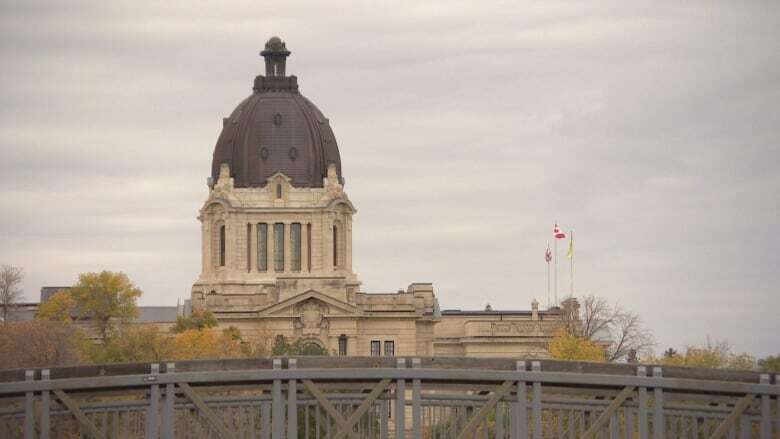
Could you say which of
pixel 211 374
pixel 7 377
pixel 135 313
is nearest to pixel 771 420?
pixel 211 374

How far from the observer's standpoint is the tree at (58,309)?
19325 centimetres

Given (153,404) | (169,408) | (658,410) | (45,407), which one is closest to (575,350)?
(658,410)

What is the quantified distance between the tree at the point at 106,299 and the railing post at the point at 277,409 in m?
124

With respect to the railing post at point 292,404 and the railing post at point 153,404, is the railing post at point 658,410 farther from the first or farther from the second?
the railing post at point 153,404

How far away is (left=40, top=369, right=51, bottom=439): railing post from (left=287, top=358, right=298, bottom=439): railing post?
5.38m

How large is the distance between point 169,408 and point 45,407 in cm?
277

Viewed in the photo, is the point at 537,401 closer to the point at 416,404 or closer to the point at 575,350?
the point at 416,404

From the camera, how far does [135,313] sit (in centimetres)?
19625

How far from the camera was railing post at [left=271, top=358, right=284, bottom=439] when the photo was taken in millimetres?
69875

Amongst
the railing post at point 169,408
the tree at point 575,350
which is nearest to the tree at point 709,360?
the tree at point 575,350

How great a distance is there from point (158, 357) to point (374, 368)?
81365mm

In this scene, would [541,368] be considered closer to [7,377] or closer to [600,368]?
[600,368]

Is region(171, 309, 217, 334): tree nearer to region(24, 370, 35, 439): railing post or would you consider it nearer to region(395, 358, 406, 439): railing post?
region(395, 358, 406, 439): railing post

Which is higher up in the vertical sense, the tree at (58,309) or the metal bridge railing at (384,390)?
the tree at (58,309)
